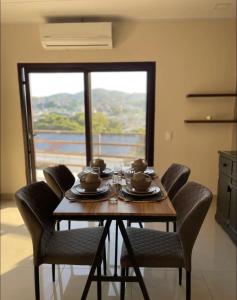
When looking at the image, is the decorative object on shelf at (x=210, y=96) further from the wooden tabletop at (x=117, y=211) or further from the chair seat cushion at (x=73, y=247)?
the chair seat cushion at (x=73, y=247)

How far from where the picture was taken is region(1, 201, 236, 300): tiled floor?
5.97ft

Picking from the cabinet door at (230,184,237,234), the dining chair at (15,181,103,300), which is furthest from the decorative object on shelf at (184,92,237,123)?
the dining chair at (15,181,103,300)

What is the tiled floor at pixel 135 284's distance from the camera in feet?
5.97

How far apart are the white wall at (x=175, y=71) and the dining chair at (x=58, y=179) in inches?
60.9

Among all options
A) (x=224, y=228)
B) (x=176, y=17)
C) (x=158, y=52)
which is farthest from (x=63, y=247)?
(x=176, y=17)

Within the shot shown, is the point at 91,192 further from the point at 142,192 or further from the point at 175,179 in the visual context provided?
the point at 175,179

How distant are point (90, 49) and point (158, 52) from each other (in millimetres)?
945

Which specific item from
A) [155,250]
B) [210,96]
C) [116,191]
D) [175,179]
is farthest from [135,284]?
[210,96]

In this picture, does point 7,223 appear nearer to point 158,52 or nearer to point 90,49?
point 90,49

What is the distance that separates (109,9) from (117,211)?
8.17 feet

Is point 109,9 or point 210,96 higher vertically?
point 109,9

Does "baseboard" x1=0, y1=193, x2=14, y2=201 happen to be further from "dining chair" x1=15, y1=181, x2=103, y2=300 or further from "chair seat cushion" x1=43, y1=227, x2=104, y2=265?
"chair seat cushion" x1=43, y1=227, x2=104, y2=265

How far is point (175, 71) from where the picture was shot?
329cm

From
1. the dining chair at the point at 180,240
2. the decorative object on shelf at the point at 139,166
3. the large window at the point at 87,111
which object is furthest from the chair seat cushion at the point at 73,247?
the large window at the point at 87,111
